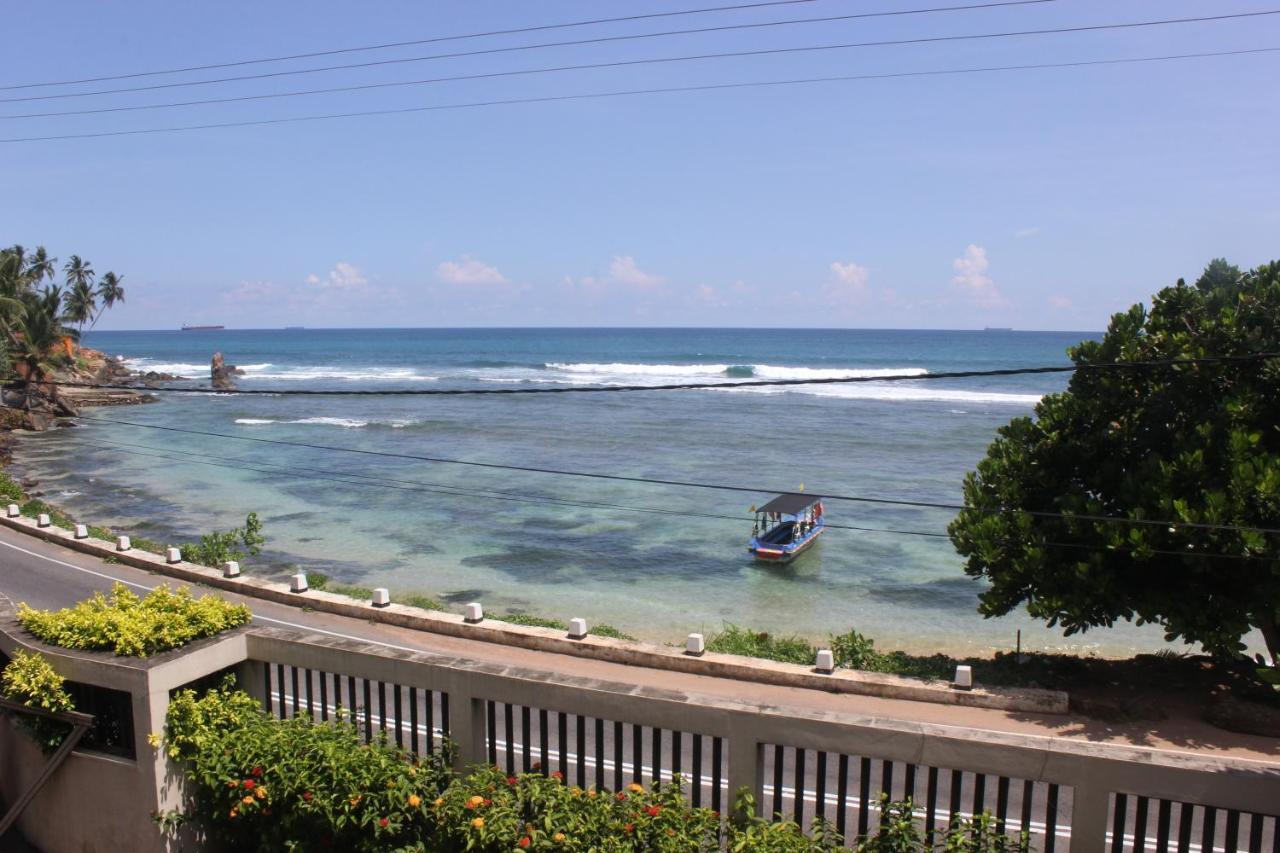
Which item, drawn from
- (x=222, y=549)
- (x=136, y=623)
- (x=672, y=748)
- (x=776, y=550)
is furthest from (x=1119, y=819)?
(x=222, y=549)

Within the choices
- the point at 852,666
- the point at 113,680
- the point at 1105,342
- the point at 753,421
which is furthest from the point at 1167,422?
the point at 753,421

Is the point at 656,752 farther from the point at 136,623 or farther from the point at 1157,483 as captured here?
the point at 1157,483

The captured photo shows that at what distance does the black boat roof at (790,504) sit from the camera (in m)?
27.6

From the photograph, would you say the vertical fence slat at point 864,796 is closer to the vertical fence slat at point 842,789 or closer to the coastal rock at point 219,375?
the vertical fence slat at point 842,789

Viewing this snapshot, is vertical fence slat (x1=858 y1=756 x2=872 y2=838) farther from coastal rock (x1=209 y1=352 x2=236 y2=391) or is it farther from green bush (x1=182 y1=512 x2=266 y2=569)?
coastal rock (x1=209 y1=352 x2=236 y2=391)

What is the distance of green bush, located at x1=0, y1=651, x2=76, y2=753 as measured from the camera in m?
5.66

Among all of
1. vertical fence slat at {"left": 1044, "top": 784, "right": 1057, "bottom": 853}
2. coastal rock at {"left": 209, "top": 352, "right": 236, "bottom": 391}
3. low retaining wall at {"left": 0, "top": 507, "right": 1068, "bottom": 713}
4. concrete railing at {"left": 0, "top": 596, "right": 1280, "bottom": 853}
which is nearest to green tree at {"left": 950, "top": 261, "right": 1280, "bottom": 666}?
low retaining wall at {"left": 0, "top": 507, "right": 1068, "bottom": 713}

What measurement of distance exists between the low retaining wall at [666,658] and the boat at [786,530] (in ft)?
40.3

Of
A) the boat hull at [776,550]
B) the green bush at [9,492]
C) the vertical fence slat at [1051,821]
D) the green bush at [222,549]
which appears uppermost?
the vertical fence slat at [1051,821]

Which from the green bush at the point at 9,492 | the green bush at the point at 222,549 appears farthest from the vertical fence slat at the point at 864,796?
the green bush at the point at 9,492

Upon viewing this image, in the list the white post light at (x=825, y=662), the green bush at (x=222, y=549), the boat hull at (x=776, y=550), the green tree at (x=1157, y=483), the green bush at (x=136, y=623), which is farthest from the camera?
the boat hull at (x=776, y=550)

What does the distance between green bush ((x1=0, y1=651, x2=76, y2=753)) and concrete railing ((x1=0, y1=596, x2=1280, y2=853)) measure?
0.09m

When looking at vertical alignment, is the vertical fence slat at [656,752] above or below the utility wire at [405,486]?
above

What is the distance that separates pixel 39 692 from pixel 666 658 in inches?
392
